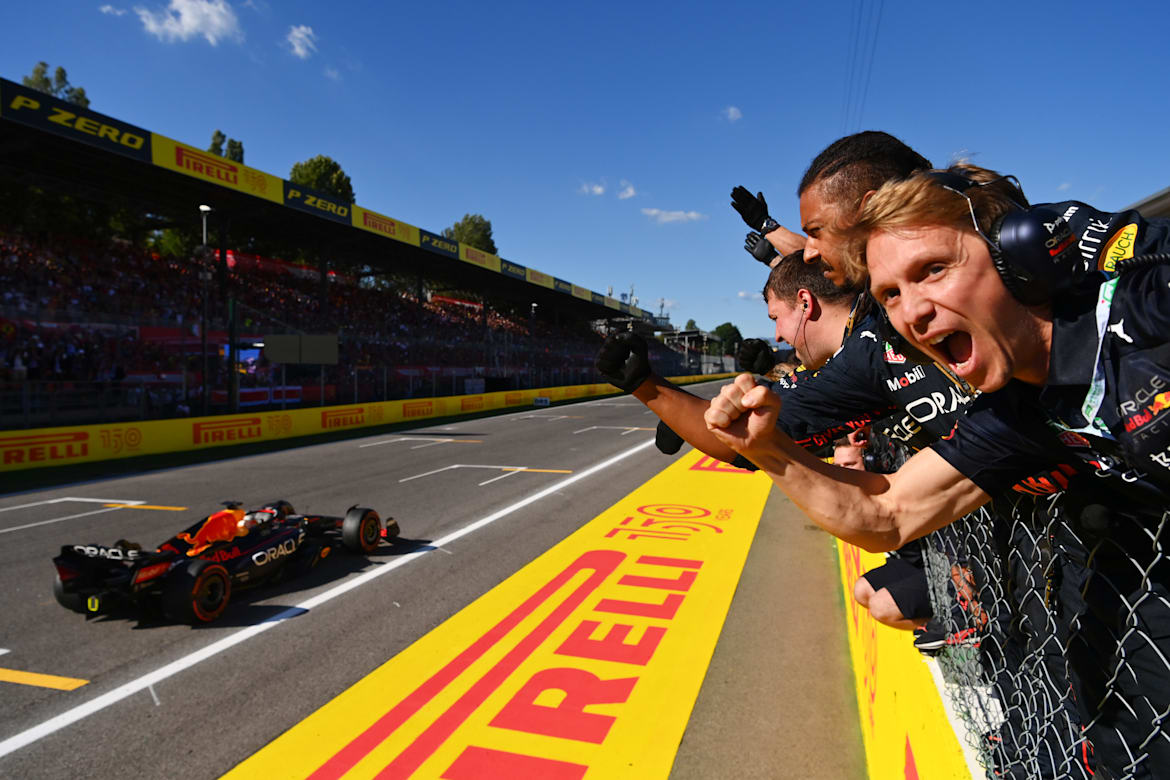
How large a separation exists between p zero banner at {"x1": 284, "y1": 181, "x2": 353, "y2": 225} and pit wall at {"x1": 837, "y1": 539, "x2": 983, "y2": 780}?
2158 centimetres

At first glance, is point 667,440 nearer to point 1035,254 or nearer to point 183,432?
point 1035,254

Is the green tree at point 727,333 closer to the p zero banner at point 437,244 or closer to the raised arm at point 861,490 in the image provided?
the p zero banner at point 437,244

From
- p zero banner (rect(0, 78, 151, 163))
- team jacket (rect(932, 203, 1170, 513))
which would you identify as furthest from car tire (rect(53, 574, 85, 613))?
p zero banner (rect(0, 78, 151, 163))

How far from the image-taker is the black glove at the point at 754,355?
2884 millimetres

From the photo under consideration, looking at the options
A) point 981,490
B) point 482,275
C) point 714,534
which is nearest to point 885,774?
point 981,490

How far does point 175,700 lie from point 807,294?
13.7 ft

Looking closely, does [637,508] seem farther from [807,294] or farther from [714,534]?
[807,294]

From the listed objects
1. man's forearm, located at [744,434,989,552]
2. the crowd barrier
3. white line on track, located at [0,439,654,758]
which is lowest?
white line on track, located at [0,439,654,758]

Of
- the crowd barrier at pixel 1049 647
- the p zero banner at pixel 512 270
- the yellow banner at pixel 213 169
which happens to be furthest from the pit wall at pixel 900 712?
the p zero banner at pixel 512 270

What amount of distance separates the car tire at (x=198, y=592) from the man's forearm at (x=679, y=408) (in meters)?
4.55

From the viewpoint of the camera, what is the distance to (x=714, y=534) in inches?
276

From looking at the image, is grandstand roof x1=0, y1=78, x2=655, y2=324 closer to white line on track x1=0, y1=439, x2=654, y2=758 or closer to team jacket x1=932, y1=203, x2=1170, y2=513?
white line on track x1=0, y1=439, x2=654, y2=758

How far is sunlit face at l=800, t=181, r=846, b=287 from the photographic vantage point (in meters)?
2.20

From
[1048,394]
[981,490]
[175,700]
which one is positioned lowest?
[175,700]
